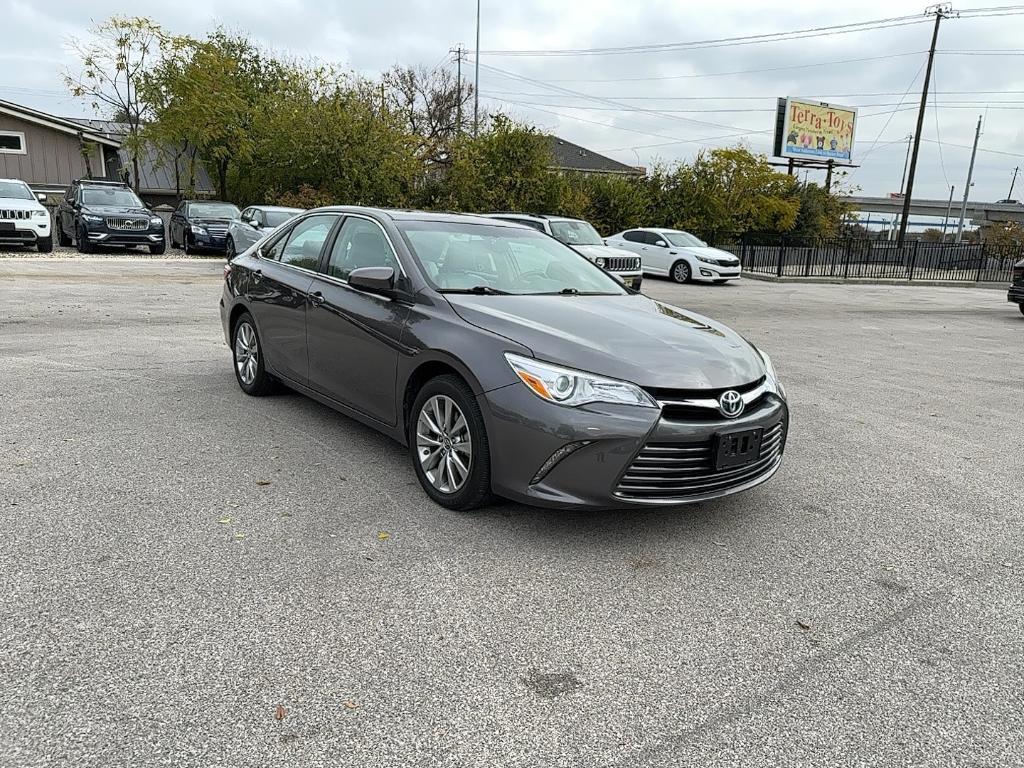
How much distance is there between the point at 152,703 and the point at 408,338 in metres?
2.24

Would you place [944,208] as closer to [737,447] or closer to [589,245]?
[589,245]

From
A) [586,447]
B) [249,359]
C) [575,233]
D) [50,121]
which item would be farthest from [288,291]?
[50,121]

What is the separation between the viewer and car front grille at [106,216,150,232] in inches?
758

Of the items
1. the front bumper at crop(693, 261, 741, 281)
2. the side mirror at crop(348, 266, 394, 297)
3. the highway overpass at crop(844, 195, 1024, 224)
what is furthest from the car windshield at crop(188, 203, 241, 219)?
the highway overpass at crop(844, 195, 1024, 224)

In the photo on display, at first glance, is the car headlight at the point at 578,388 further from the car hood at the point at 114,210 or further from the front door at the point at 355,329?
the car hood at the point at 114,210

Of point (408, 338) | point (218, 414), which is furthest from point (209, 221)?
point (408, 338)

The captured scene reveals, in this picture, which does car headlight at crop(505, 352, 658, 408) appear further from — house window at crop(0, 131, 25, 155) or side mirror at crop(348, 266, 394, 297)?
house window at crop(0, 131, 25, 155)

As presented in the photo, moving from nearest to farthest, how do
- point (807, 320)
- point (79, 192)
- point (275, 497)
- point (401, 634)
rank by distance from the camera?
point (401, 634), point (275, 497), point (807, 320), point (79, 192)

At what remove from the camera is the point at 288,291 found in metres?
5.37

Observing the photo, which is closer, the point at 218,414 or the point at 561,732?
the point at 561,732

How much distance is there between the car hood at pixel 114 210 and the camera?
19203 mm

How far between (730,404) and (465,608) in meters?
1.57

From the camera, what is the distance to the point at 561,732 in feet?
7.74

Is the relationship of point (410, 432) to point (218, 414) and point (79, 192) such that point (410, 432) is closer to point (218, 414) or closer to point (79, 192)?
point (218, 414)
